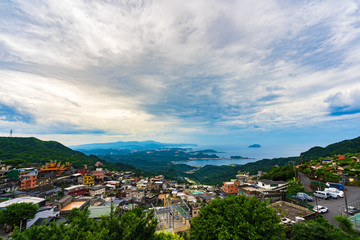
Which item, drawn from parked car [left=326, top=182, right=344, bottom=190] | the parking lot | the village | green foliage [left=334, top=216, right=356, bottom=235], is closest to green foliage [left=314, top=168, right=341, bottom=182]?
the village

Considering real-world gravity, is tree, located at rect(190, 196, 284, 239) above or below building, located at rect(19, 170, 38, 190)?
above

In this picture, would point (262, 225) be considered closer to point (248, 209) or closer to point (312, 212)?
point (248, 209)

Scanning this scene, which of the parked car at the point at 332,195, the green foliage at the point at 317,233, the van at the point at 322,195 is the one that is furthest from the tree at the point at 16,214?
the parked car at the point at 332,195

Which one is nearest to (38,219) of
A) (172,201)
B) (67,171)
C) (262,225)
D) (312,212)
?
(172,201)

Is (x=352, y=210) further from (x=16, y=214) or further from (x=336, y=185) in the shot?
(x=16, y=214)

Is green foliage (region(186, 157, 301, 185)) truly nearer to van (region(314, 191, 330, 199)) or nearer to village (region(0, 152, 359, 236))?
village (region(0, 152, 359, 236))

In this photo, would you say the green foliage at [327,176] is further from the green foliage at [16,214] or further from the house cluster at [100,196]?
the green foliage at [16,214]
